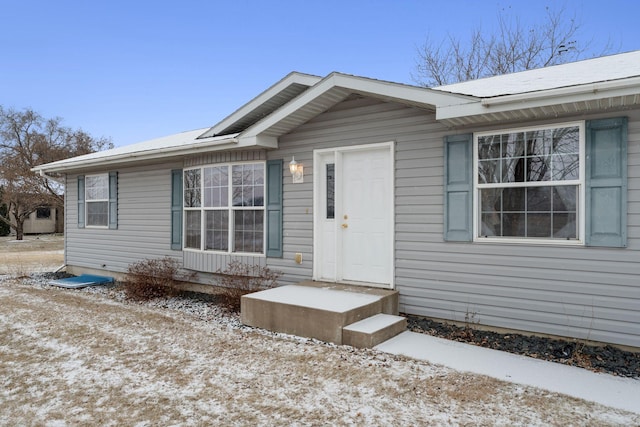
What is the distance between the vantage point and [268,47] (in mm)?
18078

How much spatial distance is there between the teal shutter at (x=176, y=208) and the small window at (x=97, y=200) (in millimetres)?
2494

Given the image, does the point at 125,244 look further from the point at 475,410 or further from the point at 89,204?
the point at 475,410

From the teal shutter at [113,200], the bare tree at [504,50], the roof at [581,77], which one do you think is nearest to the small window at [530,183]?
the roof at [581,77]

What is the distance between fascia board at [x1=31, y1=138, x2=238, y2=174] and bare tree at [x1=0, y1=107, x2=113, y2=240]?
46.7ft

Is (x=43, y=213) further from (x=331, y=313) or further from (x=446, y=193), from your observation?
(x=446, y=193)

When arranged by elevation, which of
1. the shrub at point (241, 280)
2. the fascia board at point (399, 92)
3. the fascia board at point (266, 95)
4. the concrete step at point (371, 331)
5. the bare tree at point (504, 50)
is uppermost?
the bare tree at point (504, 50)

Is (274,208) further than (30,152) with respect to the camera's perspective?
No

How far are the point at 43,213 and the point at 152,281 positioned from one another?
27.9 m

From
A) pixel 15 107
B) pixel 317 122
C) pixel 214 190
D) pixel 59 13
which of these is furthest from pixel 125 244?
pixel 15 107

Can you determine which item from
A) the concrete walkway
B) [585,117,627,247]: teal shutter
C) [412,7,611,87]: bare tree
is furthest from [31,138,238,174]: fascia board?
[412,7,611,87]: bare tree

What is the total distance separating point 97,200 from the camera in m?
9.73

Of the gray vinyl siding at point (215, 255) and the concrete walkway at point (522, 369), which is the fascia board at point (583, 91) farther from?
the gray vinyl siding at point (215, 255)

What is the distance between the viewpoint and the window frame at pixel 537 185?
4.24 meters

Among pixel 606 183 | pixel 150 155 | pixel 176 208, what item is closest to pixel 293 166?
pixel 176 208
